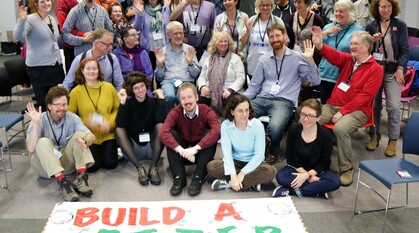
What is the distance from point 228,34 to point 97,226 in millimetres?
2716

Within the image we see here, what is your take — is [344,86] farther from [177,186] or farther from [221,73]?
[177,186]

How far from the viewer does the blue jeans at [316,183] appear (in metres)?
3.38

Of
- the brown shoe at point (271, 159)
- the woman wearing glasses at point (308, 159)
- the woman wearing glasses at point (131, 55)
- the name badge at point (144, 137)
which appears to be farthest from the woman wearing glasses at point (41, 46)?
the woman wearing glasses at point (308, 159)

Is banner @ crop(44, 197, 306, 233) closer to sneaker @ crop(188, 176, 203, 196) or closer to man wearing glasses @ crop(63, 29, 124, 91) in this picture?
sneaker @ crop(188, 176, 203, 196)

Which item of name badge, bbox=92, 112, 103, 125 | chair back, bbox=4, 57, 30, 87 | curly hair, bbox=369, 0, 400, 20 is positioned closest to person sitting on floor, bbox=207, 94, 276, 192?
name badge, bbox=92, 112, 103, 125

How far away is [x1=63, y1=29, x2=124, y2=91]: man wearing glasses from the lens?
4262 millimetres

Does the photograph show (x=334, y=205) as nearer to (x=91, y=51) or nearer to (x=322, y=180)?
(x=322, y=180)

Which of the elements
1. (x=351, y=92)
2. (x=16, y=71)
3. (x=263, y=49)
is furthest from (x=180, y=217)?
(x=16, y=71)

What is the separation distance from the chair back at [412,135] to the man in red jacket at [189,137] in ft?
5.16

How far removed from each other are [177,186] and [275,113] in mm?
1282

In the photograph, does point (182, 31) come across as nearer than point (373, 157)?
No

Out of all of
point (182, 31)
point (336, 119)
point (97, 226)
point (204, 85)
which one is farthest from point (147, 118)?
point (336, 119)

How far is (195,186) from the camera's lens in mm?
3535

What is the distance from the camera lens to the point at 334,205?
336cm
